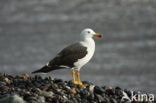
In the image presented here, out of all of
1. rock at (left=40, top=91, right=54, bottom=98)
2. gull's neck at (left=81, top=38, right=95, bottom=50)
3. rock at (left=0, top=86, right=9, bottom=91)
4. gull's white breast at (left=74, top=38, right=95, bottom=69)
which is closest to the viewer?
rock at (left=40, top=91, right=54, bottom=98)

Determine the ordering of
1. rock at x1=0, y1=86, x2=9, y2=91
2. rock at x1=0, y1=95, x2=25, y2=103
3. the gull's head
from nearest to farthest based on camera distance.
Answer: rock at x1=0, y1=95, x2=25, y2=103
rock at x1=0, y1=86, x2=9, y2=91
the gull's head

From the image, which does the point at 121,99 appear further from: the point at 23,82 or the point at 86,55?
the point at 23,82

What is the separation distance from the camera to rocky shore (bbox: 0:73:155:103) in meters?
9.10

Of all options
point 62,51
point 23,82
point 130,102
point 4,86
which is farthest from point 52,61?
point 130,102

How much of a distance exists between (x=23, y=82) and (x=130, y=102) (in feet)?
10.5

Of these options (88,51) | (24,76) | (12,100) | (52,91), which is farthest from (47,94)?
(88,51)

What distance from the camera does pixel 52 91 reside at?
9914mm

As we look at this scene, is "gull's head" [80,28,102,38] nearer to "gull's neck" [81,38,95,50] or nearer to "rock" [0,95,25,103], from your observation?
"gull's neck" [81,38,95,50]

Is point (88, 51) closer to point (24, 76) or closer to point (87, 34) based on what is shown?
point (87, 34)

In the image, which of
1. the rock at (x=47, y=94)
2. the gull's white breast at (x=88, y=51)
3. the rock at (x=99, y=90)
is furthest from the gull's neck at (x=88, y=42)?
the rock at (x=47, y=94)

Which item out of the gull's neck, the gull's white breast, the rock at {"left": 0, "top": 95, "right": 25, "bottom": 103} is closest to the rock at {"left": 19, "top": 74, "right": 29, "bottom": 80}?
the gull's white breast

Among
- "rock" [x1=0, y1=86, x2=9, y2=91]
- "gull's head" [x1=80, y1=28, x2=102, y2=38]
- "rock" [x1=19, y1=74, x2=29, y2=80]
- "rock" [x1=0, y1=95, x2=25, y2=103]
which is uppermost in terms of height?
"gull's head" [x1=80, y1=28, x2=102, y2=38]

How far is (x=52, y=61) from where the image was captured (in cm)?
1112

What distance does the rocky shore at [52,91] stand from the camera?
910cm
